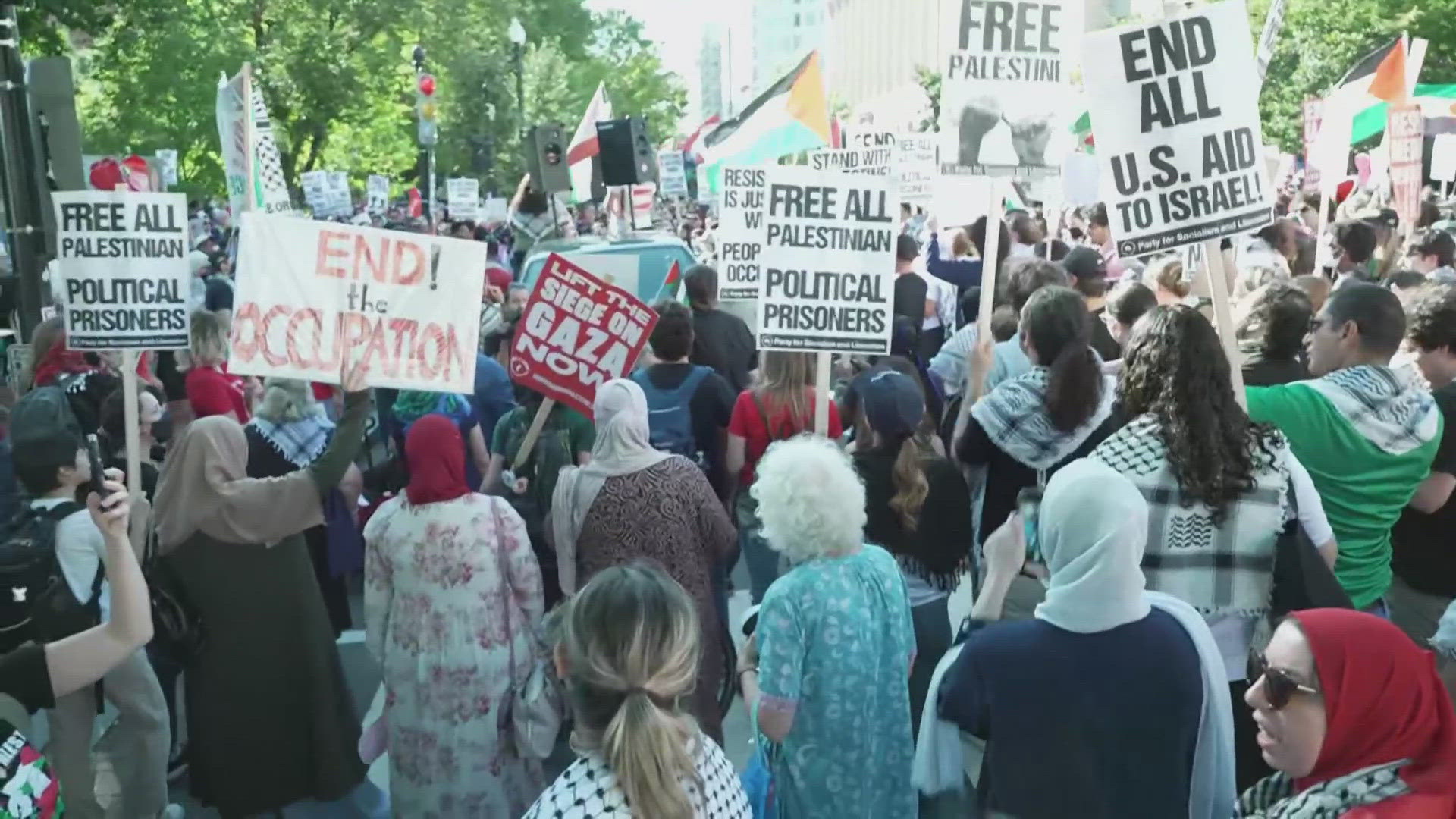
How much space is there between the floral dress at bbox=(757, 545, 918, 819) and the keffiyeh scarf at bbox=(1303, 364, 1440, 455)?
153cm

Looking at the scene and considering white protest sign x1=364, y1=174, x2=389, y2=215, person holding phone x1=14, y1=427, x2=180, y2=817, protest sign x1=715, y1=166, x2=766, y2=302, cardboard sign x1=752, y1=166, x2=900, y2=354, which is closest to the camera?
person holding phone x1=14, y1=427, x2=180, y2=817

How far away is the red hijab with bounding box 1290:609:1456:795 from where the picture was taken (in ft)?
8.58

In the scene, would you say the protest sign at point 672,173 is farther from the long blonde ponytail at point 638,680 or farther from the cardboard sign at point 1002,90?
the long blonde ponytail at point 638,680

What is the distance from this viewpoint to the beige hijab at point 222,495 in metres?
5.30

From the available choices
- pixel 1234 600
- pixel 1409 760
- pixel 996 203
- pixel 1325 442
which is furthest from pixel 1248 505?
pixel 996 203

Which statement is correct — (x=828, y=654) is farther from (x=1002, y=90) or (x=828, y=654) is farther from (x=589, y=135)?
(x=589, y=135)

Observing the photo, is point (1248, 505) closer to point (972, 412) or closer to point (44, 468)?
point (972, 412)

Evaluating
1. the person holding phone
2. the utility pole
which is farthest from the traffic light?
the person holding phone

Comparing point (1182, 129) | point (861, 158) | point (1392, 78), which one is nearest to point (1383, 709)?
point (1182, 129)

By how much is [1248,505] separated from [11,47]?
945 cm

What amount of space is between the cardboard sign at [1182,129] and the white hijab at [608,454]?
73.2 inches

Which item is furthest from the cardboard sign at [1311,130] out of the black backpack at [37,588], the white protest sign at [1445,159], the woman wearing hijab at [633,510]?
the black backpack at [37,588]

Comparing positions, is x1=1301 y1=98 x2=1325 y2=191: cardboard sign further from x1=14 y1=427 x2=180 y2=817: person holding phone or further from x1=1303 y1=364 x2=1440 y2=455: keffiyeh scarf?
x1=14 y1=427 x2=180 y2=817: person holding phone

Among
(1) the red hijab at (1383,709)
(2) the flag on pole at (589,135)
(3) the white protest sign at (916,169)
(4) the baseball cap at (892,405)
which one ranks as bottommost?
(1) the red hijab at (1383,709)
